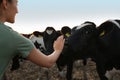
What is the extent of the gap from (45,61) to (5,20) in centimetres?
44

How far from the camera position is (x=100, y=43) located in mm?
9180

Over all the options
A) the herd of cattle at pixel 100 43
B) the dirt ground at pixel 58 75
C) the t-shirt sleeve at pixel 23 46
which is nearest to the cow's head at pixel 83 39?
the herd of cattle at pixel 100 43

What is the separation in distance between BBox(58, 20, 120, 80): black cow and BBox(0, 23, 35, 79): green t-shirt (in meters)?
6.24

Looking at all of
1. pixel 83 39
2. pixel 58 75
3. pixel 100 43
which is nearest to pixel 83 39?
pixel 83 39

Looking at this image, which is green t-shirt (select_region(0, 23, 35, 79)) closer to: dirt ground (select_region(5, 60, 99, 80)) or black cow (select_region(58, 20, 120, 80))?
black cow (select_region(58, 20, 120, 80))

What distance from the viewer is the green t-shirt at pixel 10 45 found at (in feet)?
8.32

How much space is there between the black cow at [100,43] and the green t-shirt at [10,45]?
6.24 meters

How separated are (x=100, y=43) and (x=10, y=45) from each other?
22.2ft

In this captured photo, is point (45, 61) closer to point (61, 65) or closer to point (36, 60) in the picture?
point (36, 60)

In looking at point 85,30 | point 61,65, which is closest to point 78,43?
point 85,30

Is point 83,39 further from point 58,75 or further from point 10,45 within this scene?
point 10,45

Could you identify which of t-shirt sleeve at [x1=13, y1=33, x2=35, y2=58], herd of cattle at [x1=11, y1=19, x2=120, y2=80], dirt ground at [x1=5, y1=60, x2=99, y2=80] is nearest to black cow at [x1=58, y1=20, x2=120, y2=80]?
herd of cattle at [x1=11, y1=19, x2=120, y2=80]

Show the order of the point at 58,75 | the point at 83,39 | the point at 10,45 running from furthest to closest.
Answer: the point at 58,75 → the point at 83,39 → the point at 10,45

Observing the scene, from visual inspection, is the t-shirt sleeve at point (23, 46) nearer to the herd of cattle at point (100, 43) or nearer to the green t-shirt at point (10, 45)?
the green t-shirt at point (10, 45)
